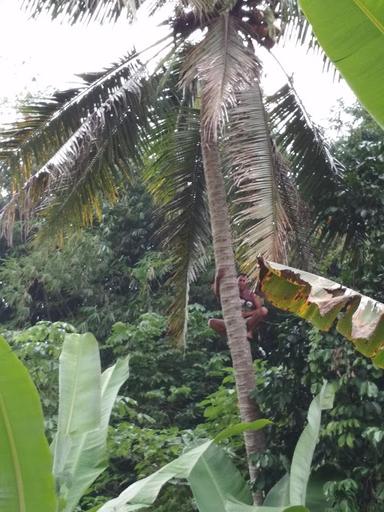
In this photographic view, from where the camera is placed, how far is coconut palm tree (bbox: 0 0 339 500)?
6668 millimetres

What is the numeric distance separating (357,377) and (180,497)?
250 cm

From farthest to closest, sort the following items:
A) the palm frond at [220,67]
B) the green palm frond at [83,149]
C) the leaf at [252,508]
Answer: the green palm frond at [83,149], the palm frond at [220,67], the leaf at [252,508]

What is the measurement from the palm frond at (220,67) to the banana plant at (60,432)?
90.1 inches

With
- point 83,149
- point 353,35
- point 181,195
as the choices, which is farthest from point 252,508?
point 181,195

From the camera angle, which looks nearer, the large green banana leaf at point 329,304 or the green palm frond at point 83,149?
the large green banana leaf at point 329,304

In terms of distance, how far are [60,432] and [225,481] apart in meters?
1.28

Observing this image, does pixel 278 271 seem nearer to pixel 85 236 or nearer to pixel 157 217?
pixel 157 217

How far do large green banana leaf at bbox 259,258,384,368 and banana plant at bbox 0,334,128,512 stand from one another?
3.30ft

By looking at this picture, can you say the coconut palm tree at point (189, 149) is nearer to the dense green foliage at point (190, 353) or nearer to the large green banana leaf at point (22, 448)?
the dense green foliage at point (190, 353)

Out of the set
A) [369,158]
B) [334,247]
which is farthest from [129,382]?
[369,158]

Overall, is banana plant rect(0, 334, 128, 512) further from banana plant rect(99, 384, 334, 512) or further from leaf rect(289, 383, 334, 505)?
leaf rect(289, 383, 334, 505)

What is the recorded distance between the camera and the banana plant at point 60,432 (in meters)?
2.84

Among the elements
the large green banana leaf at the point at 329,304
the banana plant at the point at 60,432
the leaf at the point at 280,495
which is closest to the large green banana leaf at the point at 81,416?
the banana plant at the point at 60,432

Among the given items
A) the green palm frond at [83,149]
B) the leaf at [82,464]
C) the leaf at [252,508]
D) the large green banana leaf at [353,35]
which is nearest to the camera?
the large green banana leaf at [353,35]
